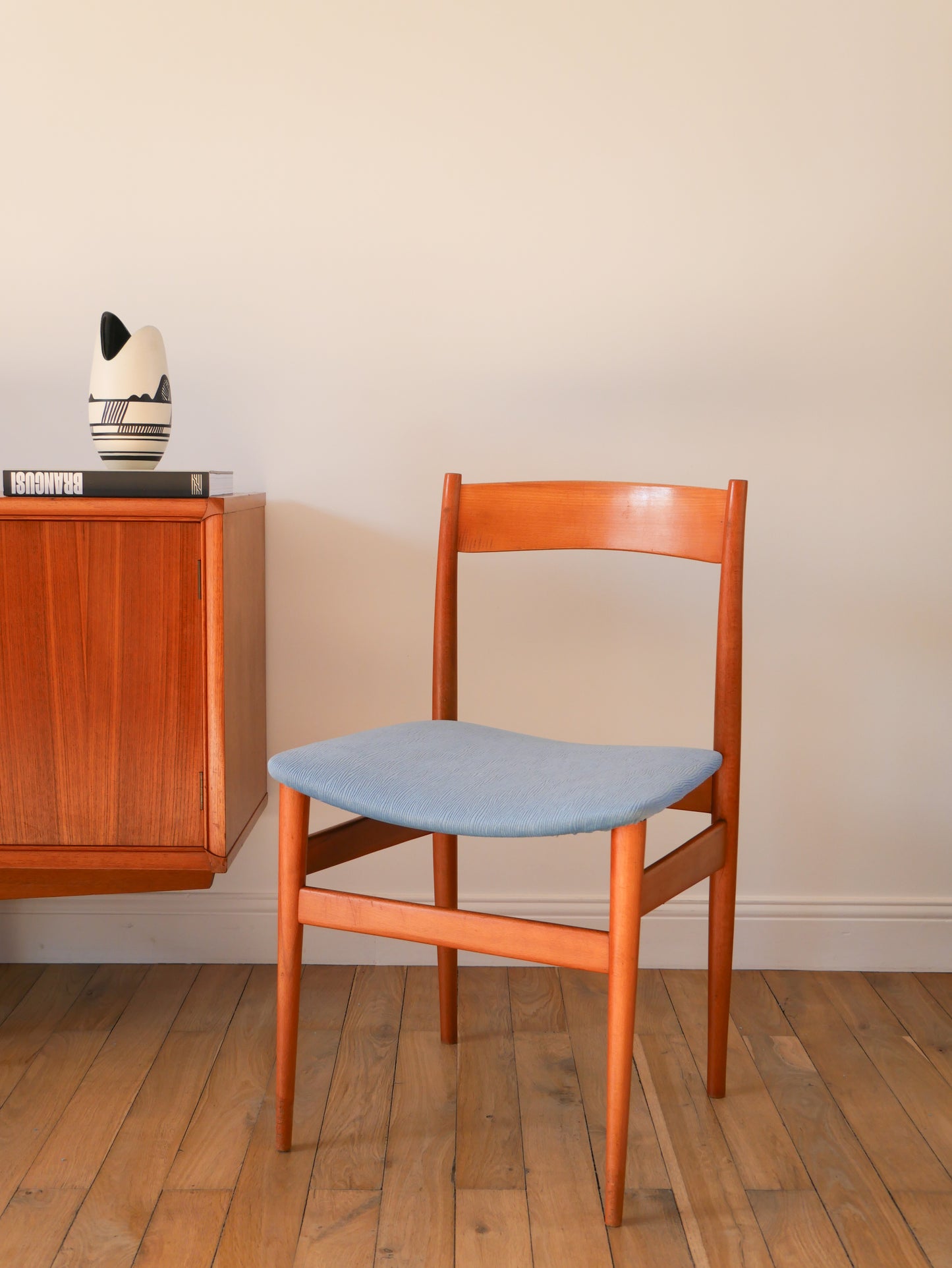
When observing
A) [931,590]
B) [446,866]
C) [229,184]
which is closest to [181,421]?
[229,184]

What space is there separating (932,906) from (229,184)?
171 centimetres

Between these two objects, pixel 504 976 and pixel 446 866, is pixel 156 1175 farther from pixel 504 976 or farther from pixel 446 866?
pixel 504 976

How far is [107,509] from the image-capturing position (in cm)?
143

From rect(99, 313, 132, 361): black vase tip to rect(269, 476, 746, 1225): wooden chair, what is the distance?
51 cm

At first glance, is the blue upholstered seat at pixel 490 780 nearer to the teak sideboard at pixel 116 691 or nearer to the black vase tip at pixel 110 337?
the teak sideboard at pixel 116 691

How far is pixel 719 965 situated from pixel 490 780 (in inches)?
18.8

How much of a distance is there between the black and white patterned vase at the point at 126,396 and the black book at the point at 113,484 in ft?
0.32

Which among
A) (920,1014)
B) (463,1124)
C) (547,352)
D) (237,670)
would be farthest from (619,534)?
(920,1014)

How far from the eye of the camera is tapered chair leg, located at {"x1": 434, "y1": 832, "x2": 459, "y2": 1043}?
1.53 meters

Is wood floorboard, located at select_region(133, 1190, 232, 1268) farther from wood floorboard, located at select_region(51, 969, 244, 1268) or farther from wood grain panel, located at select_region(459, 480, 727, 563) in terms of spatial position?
wood grain panel, located at select_region(459, 480, 727, 563)

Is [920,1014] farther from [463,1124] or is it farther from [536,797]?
[536,797]

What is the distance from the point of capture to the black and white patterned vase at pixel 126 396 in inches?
59.9

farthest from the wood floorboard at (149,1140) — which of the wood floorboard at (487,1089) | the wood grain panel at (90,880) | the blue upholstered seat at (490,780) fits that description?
the blue upholstered seat at (490,780)

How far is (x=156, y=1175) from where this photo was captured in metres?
1.27
